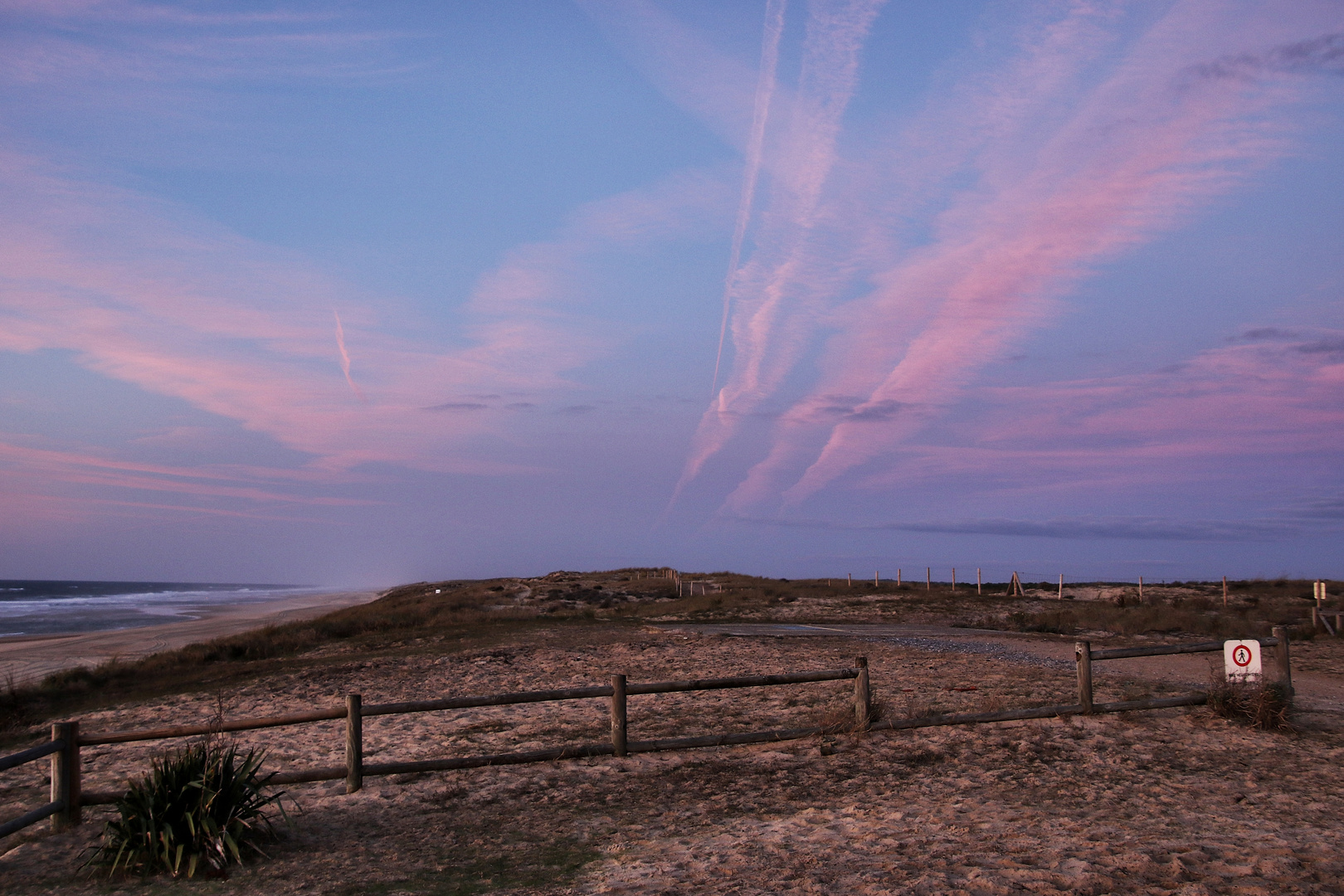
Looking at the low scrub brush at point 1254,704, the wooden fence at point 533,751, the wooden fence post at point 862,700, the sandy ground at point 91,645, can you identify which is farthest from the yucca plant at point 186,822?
the sandy ground at point 91,645

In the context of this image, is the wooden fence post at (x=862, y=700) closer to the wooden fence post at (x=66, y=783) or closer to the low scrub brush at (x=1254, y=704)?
the low scrub brush at (x=1254, y=704)

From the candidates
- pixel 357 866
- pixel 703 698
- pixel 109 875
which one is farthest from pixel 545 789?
pixel 703 698

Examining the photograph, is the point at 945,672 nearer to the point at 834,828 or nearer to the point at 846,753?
the point at 846,753

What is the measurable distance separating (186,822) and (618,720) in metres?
4.92

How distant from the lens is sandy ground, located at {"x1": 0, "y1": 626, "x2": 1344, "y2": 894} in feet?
24.2

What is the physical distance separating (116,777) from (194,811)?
17.4 feet

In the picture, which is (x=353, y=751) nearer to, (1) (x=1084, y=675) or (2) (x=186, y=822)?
(2) (x=186, y=822)

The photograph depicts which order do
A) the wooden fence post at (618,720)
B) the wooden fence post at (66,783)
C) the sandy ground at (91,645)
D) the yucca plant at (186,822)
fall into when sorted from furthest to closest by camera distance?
the sandy ground at (91,645)
the wooden fence post at (618,720)
the wooden fence post at (66,783)
the yucca plant at (186,822)

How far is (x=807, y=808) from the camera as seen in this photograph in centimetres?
932

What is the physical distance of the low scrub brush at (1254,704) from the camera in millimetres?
12109

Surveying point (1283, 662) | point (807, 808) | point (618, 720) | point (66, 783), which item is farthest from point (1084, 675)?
point (66, 783)

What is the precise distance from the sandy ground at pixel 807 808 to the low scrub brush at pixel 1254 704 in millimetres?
218

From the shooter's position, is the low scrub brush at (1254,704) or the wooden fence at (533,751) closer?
the wooden fence at (533,751)

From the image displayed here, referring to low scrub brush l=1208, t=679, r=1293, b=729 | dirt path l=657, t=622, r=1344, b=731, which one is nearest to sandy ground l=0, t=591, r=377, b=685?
dirt path l=657, t=622, r=1344, b=731
